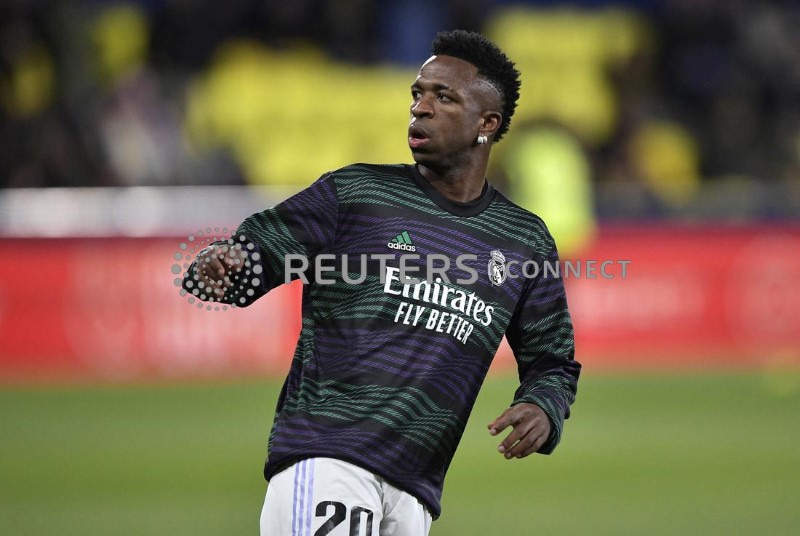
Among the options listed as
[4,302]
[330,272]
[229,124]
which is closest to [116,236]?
[4,302]

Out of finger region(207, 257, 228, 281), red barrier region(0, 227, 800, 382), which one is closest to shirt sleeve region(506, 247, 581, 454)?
finger region(207, 257, 228, 281)

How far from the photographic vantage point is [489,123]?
14.5 feet

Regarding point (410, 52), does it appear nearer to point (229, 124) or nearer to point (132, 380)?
point (229, 124)

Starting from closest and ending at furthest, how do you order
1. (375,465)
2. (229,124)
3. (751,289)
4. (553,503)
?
(375,465)
(553,503)
(751,289)
(229,124)

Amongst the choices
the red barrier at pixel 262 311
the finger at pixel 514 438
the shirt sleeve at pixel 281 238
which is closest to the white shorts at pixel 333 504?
the finger at pixel 514 438

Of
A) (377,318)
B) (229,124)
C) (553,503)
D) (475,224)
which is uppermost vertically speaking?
(229,124)

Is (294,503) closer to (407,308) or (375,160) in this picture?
(407,308)

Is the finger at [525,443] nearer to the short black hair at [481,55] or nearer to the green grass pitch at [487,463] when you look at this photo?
the short black hair at [481,55]

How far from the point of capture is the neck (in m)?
4.35

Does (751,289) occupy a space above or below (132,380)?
above

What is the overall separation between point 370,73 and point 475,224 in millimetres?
11928

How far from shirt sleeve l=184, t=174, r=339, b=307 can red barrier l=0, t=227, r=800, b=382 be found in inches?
281

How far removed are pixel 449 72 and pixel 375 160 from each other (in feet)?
35.9

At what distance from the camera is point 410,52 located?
16062 millimetres
